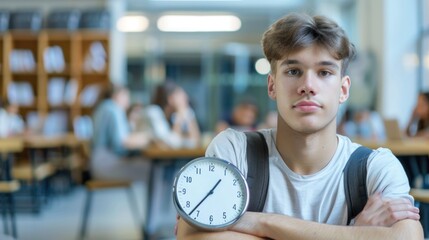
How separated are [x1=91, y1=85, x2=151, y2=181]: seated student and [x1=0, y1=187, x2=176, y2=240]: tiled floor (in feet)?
1.64

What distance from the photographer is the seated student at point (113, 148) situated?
4961 millimetres

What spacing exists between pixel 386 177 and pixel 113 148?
3.82m

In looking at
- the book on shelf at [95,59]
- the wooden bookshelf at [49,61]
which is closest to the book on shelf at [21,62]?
the wooden bookshelf at [49,61]

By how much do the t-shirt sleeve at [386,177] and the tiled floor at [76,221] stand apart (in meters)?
3.60

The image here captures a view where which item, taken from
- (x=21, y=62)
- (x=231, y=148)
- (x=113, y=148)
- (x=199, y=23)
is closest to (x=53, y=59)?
(x=21, y=62)

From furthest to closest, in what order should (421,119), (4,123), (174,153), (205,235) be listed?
(4,123) → (421,119) → (174,153) → (205,235)

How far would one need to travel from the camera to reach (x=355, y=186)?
1.54 meters

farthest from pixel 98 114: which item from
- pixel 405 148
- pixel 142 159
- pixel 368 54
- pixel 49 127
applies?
pixel 368 54

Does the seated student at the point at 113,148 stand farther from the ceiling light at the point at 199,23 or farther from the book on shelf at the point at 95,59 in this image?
the ceiling light at the point at 199,23

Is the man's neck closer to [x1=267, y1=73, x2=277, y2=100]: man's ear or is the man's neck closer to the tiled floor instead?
[x1=267, y1=73, x2=277, y2=100]: man's ear

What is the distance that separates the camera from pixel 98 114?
540 centimetres

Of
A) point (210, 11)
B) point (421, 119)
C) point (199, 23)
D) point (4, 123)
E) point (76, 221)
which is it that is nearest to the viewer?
point (421, 119)

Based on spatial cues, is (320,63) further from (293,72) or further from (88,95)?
(88,95)

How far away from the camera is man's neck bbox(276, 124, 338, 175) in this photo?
153 centimetres
